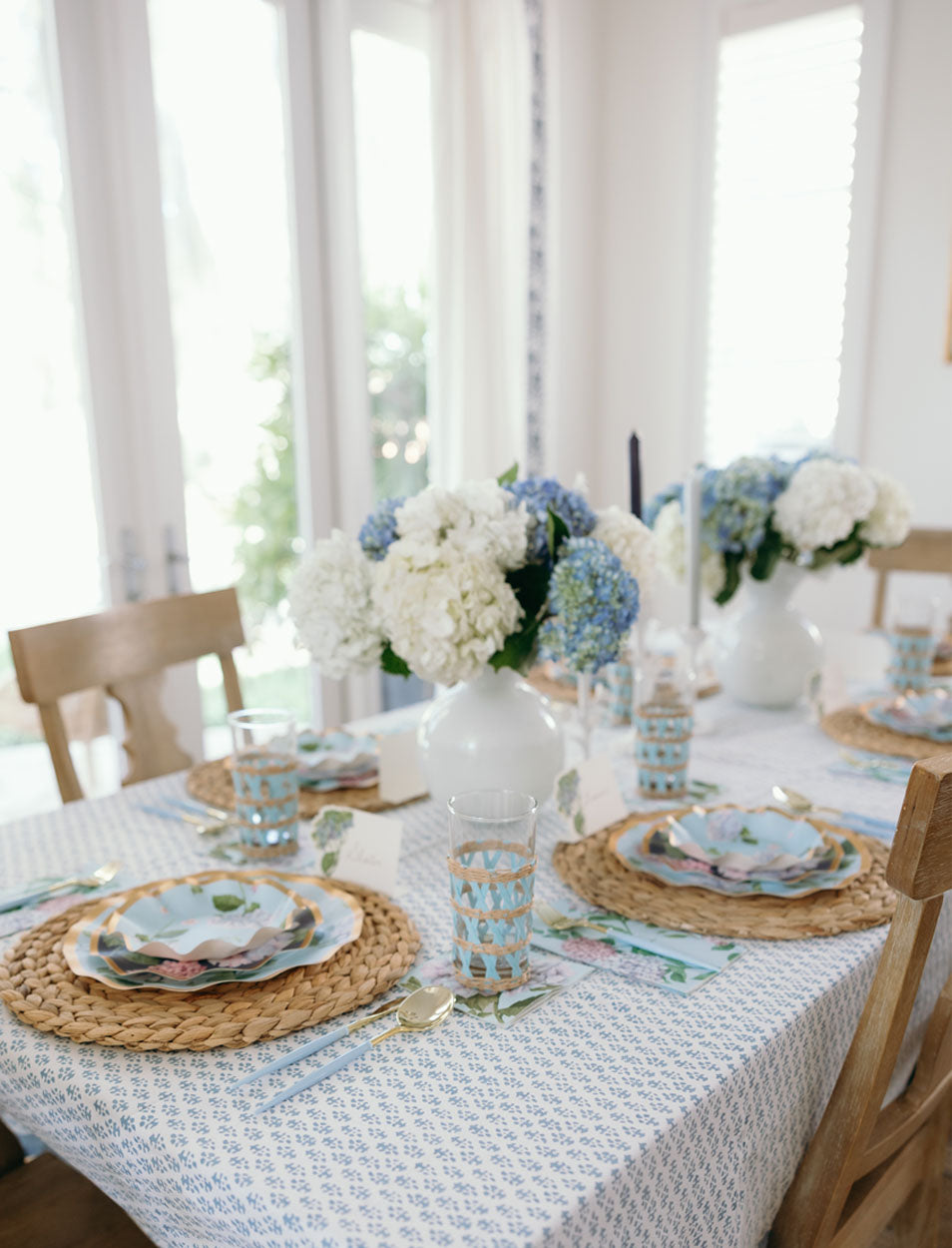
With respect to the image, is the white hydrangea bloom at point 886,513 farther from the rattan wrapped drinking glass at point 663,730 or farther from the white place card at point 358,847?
the white place card at point 358,847

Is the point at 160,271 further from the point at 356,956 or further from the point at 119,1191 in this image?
the point at 119,1191

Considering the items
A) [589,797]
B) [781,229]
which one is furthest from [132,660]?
[781,229]


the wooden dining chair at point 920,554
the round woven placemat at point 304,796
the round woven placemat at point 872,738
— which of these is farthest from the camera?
the wooden dining chair at point 920,554

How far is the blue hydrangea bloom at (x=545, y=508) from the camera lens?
1074 mm

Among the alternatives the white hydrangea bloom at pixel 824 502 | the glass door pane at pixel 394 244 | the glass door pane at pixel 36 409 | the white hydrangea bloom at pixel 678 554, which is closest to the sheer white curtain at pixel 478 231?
the glass door pane at pixel 394 244

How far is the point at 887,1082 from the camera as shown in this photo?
0.76 meters

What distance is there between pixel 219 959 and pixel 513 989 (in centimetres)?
25

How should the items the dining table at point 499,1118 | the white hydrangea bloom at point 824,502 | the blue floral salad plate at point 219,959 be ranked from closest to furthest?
the dining table at point 499,1118 < the blue floral salad plate at point 219,959 < the white hydrangea bloom at point 824,502

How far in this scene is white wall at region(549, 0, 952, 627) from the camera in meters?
2.81

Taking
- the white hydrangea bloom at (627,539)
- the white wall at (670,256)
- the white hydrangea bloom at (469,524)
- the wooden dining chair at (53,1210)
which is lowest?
the wooden dining chair at (53,1210)

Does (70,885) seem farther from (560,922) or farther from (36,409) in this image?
A: (36,409)

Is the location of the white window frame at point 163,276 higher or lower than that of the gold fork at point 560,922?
higher

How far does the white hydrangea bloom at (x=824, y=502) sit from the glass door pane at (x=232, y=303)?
1.19 metres

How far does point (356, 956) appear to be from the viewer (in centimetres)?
86
